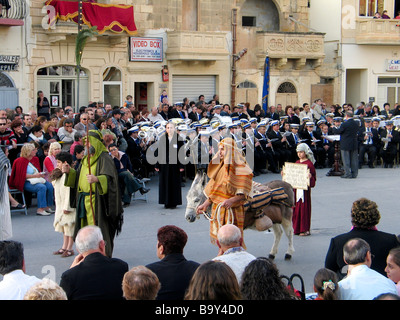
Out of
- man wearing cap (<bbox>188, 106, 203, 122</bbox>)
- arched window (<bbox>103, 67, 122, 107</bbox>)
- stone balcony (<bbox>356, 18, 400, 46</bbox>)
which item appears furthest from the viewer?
stone balcony (<bbox>356, 18, 400, 46</bbox>)

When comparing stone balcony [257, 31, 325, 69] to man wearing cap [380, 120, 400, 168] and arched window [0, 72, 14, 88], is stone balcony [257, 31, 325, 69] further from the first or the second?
arched window [0, 72, 14, 88]

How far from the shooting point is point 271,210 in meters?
10.4

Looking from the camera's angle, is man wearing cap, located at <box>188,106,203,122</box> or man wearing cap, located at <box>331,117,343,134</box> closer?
man wearing cap, located at <box>331,117,343,134</box>

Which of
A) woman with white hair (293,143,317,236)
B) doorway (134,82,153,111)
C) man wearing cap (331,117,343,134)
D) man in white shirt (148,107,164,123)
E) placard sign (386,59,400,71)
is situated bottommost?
woman with white hair (293,143,317,236)

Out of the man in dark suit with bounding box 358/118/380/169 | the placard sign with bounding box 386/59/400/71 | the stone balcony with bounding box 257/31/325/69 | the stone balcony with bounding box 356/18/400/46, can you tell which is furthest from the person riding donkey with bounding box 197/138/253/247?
the placard sign with bounding box 386/59/400/71

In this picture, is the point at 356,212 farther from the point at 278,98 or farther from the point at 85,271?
the point at 278,98

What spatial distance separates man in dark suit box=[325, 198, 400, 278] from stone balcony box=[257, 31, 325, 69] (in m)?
24.4

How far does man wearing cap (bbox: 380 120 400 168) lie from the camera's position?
72.1 feet

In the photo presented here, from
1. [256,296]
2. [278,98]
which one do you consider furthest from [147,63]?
[256,296]

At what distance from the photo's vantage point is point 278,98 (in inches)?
1286

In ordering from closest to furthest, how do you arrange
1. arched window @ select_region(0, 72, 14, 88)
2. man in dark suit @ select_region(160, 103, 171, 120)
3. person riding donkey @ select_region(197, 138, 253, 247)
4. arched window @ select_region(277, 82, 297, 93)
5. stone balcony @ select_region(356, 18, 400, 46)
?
1. person riding donkey @ select_region(197, 138, 253, 247)
2. man in dark suit @ select_region(160, 103, 171, 120)
3. arched window @ select_region(0, 72, 14, 88)
4. arched window @ select_region(277, 82, 297, 93)
5. stone balcony @ select_region(356, 18, 400, 46)

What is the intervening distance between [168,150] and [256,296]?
A: 395 inches

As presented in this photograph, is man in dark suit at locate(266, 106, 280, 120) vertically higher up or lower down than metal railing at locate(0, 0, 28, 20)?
lower down
